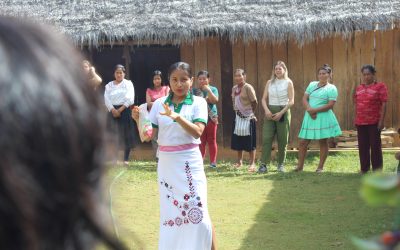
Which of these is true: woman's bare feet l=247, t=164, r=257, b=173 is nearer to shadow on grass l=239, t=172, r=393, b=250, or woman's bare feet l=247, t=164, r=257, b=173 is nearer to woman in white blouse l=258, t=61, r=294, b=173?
woman in white blouse l=258, t=61, r=294, b=173

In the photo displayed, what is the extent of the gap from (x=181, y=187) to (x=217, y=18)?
709cm

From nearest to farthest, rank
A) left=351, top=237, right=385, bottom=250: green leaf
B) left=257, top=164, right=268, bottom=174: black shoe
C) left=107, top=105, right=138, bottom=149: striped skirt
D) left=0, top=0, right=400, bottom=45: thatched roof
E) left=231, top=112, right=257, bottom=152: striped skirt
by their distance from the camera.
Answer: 1. left=351, top=237, right=385, bottom=250: green leaf
2. left=257, top=164, right=268, bottom=174: black shoe
3. left=231, top=112, right=257, bottom=152: striped skirt
4. left=107, top=105, right=138, bottom=149: striped skirt
5. left=0, top=0, right=400, bottom=45: thatched roof

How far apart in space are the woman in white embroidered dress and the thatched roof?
644cm

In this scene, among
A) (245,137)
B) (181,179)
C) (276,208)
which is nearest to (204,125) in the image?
(181,179)

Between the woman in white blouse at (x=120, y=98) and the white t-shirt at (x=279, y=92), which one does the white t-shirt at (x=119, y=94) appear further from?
the white t-shirt at (x=279, y=92)

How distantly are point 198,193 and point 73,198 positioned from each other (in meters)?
4.15

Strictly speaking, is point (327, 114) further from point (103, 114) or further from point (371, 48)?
point (103, 114)

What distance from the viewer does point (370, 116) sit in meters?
9.53

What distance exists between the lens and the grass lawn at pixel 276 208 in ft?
20.7

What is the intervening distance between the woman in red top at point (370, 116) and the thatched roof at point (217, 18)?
6.48ft

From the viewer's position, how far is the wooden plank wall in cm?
1162

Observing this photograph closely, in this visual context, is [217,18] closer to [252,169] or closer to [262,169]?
[252,169]

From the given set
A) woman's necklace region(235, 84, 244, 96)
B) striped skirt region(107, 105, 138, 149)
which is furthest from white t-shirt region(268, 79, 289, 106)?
striped skirt region(107, 105, 138, 149)

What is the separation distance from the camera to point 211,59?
40.0 ft
